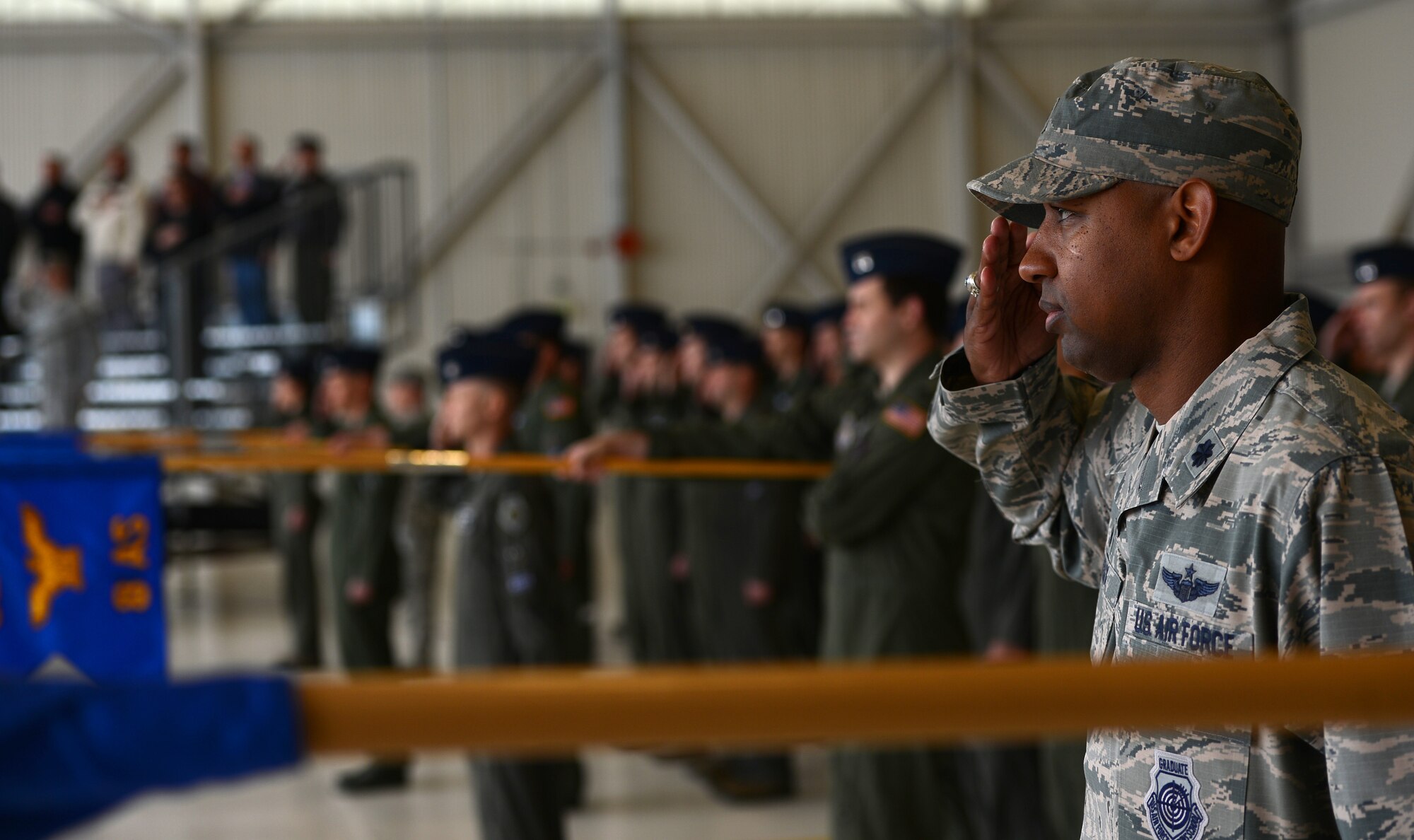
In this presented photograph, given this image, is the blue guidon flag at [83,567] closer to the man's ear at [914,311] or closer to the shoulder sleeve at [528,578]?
the shoulder sleeve at [528,578]

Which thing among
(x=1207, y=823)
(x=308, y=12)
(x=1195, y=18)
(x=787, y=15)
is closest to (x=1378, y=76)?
(x=1195, y=18)

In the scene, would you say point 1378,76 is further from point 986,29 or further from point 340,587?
point 340,587

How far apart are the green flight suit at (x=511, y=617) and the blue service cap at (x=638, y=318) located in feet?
14.1

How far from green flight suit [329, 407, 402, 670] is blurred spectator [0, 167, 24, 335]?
18.0ft

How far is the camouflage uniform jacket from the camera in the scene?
1.09 metres

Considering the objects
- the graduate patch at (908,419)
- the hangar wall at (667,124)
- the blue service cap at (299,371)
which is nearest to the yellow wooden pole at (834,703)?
the graduate patch at (908,419)

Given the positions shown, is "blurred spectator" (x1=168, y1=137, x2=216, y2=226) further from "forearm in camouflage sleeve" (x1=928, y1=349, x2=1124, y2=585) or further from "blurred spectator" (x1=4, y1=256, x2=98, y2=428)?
"forearm in camouflage sleeve" (x1=928, y1=349, x2=1124, y2=585)

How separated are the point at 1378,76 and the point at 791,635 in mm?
12452

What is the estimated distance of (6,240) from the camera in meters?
10.4

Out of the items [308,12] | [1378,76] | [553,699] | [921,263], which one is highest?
[308,12]

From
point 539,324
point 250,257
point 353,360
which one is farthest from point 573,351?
point 250,257

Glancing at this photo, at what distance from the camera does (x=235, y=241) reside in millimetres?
9758

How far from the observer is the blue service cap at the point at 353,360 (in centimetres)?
704

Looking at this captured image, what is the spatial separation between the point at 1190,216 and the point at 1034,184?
0.50 feet
